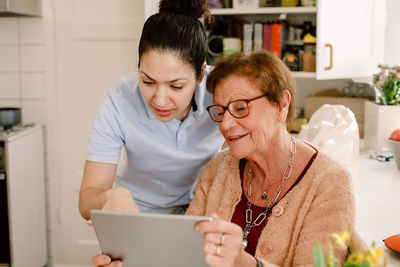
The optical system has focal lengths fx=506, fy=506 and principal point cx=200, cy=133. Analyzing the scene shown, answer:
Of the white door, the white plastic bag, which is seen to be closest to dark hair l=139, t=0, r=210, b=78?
the white plastic bag

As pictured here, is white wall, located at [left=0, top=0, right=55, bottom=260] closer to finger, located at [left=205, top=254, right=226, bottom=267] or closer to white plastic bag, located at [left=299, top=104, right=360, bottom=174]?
white plastic bag, located at [left=299, top=104, right=360, bottom=174]

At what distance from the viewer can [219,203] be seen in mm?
1585

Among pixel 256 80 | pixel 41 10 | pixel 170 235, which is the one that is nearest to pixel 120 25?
pixel 41 10

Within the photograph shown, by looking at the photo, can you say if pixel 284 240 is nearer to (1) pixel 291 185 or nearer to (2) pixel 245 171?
(1) pixel 291 185

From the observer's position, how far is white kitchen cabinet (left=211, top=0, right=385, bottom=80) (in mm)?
2617

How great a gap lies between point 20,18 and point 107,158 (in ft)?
6.17

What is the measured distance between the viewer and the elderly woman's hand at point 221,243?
1021 mm

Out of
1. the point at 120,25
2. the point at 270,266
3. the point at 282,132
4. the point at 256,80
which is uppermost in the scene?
the point at 120,25

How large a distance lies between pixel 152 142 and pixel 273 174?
41 centimetres

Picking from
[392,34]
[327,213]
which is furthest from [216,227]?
[392,34]

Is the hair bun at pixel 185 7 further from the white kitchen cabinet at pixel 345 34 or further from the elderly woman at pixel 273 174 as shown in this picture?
the white kitchen cabinet at pixel 345 34

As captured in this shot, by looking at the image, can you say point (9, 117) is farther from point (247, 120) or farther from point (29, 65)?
point (247, 120)

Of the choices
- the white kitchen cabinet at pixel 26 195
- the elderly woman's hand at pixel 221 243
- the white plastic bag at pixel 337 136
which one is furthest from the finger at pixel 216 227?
the white kitchen cabinet at pixel 26 195

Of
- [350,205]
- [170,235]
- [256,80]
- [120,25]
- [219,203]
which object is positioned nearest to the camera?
[170,235]
